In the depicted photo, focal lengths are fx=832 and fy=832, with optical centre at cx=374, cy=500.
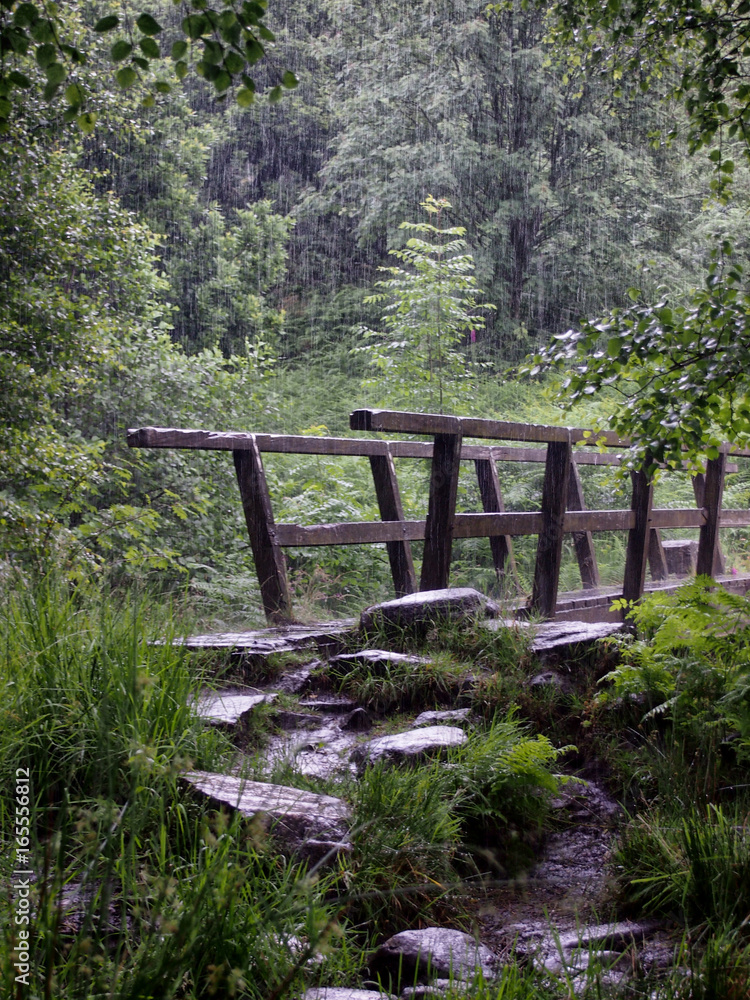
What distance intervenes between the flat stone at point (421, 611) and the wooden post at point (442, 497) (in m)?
0.47

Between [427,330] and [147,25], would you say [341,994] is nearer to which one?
[147,25]

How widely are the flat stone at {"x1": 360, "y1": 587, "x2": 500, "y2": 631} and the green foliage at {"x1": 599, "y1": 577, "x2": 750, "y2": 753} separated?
1006 millimetres

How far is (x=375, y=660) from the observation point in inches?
187

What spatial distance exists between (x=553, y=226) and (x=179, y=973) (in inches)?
812

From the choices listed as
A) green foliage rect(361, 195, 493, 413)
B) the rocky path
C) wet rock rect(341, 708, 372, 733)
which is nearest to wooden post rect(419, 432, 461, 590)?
the rocky path

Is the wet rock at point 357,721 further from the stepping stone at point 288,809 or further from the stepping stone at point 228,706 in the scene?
the stepping stone at point 288,809

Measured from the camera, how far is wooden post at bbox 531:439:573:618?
6.33 metres

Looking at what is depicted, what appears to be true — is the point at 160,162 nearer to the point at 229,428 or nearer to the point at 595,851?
the point at 229,428

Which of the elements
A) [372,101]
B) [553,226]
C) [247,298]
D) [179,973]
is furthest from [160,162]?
[179,973]

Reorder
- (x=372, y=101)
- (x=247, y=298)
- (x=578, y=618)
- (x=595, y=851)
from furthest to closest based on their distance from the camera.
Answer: (x=372, y=101)
(x=247, y=298)
(x=578, y=618)
(x=595, y=851)

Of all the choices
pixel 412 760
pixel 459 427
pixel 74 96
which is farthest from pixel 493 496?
pixel 74 96

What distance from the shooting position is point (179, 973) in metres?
1.64

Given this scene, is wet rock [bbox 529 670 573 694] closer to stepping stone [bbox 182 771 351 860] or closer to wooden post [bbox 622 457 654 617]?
stepping stone [bbox 182 771 351 860]

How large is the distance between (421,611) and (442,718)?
1118mm
